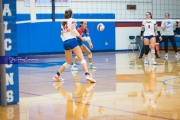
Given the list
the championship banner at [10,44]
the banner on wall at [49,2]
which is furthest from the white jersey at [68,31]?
the banner on wall at [49,2]

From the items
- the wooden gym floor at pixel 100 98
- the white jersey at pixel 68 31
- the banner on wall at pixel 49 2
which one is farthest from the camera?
the banner on wall at pixel 49 2

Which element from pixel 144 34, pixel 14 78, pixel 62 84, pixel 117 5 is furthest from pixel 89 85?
pixel 117 5

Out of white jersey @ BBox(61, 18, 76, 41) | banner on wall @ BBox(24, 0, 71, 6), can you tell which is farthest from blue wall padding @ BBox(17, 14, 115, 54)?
white jersey @ BBox(61, 18, 76, 41)

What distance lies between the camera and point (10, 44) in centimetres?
695

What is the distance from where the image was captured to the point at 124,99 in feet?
24.3

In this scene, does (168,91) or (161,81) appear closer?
(168,91)

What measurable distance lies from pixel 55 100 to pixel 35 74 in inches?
182

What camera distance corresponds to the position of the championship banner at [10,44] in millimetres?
6879

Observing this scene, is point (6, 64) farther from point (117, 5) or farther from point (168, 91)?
point (117, 5)

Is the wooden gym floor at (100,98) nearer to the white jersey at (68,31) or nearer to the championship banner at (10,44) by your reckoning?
the championship banner at (10,44)

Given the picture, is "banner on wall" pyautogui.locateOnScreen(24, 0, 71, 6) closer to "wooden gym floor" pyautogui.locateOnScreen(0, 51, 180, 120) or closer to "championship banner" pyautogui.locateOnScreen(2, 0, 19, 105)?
"wooden gym floor" pyautogui.locateOnScreen(0, 51, 180, 120)

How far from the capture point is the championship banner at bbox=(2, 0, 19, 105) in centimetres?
688

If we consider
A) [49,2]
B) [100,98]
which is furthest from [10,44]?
[49,2]

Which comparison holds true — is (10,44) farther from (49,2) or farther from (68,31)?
(49,2)
